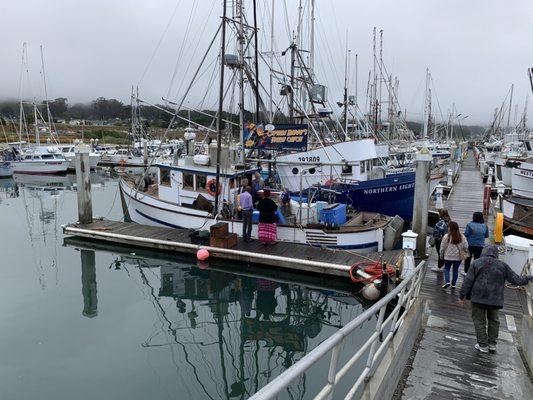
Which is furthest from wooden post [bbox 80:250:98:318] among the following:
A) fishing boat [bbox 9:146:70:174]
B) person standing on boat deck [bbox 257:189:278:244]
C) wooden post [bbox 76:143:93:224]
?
fishing boat [bbox 9:146:70:174]

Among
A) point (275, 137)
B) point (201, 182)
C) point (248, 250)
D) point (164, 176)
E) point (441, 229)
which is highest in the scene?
point (275, 137)

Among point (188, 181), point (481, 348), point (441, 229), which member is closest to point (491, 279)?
point (481, 348)

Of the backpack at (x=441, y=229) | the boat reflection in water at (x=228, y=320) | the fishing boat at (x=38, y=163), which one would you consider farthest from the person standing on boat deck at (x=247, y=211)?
the fishing boat at (x=38, y=163)

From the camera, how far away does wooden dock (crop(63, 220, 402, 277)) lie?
12.0 meters

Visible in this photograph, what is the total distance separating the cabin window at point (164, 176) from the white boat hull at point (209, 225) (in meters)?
0.72

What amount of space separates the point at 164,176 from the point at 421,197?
32.4 feet

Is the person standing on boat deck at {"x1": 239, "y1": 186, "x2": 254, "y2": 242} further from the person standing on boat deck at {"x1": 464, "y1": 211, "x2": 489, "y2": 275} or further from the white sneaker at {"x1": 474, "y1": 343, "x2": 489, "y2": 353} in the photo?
the white sneaker at {"x1": 474, "y1": 343, "x2": 489, "y2": 353}

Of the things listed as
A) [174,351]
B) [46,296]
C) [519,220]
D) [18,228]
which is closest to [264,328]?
[174,351]

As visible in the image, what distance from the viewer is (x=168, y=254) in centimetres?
1465

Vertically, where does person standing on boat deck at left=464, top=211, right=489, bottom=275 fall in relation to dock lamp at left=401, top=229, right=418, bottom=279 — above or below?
above

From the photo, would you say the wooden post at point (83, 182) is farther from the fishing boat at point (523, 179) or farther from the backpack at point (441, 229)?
the fishing boat at point (523, 179)

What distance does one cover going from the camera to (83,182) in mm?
16266

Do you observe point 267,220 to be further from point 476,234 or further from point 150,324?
point 476,234

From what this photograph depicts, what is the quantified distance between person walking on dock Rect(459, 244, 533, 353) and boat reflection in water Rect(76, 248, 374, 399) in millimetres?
2629
